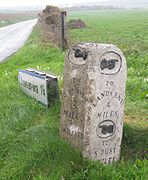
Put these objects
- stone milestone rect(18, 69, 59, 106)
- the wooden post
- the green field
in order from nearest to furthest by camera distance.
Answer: the green field → stone milestone rect(18, 69, 59, 106) → the wooden post

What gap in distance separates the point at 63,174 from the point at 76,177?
153 millimetres

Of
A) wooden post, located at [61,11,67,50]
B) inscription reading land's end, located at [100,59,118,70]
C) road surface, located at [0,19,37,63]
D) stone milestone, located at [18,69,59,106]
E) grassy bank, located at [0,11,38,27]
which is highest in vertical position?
inscription reading land's end, located at [100,59,118,70]

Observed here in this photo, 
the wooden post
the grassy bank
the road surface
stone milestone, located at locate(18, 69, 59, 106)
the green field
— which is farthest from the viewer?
the grassy bank

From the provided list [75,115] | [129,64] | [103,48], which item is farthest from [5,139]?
[129,64]

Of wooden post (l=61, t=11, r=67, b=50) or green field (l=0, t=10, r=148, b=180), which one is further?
wooden post (l=61, t=11, r=67, b=50)

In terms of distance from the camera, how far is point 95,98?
4066mm

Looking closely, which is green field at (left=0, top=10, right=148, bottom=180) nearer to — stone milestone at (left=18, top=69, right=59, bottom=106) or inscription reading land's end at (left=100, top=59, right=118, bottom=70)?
stone milestone at (left=18, top=69, right=59, bottom=106)

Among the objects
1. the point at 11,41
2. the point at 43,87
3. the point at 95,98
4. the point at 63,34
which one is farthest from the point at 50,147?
the point at 11,41

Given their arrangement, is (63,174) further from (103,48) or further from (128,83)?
(128,83)

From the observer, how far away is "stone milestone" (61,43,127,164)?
4.05m

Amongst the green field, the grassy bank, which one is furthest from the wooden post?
Result: the grassy bank

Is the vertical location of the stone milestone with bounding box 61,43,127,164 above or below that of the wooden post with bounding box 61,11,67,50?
above

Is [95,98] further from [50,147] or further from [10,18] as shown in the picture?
[10,18]

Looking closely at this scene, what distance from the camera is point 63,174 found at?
13.3 ft
